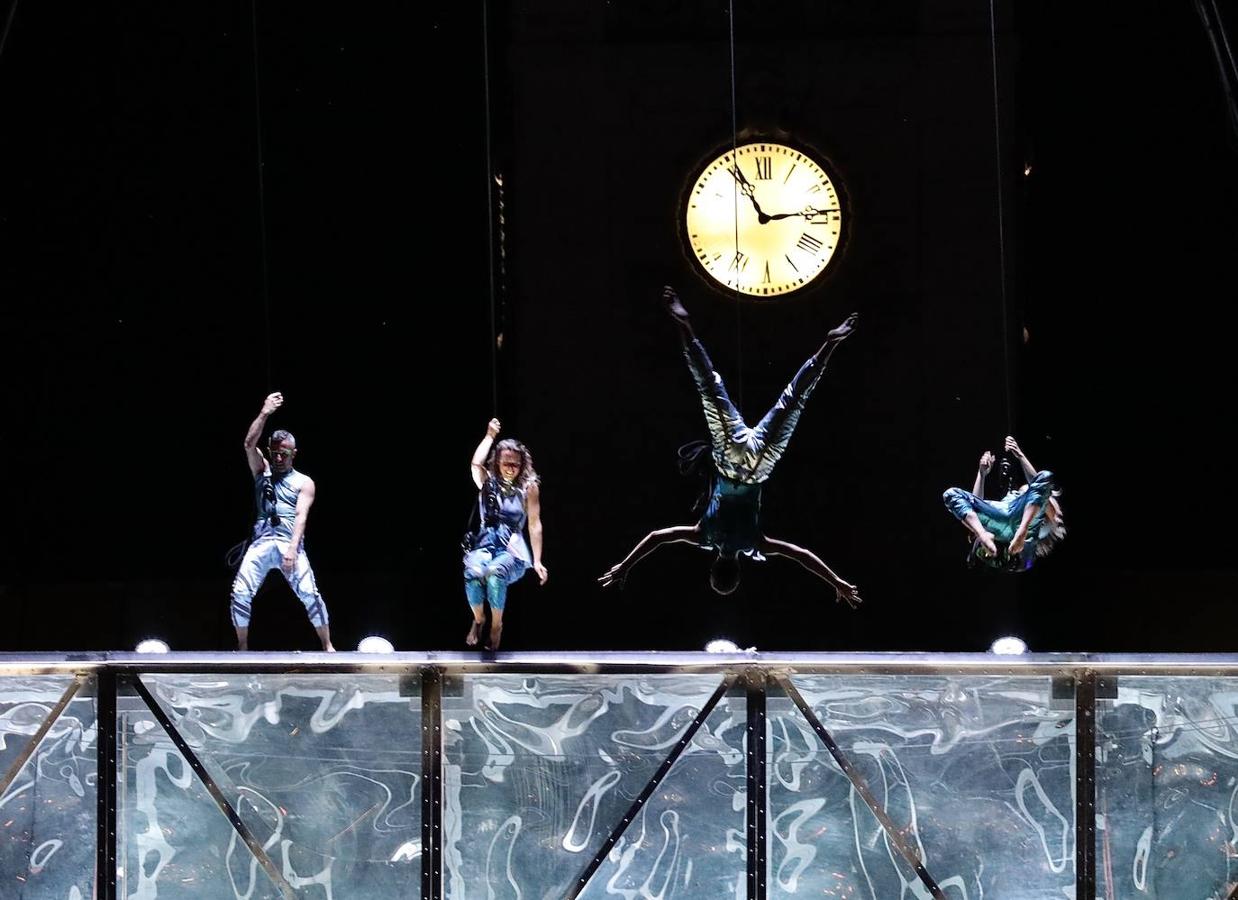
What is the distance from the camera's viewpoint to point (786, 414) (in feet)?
27.4

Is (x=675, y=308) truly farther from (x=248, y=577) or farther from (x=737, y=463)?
(x=248, y=577)

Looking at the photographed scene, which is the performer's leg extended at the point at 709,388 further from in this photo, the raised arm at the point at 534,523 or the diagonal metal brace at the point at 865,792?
the diagonal metal brace at the point at 865,792

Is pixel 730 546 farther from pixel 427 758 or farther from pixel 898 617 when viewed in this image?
pixel 427 758

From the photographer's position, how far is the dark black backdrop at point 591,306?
857 centimetres

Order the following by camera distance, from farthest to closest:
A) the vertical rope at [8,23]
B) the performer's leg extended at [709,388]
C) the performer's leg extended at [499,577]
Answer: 1. the vertical rope at [8,23]
2. the performer's leg extended at [709,388]
3. the performer's leg extended at [499,577]

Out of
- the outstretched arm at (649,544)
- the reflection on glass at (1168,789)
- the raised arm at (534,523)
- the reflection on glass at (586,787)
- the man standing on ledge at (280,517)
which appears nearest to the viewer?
the reflection on glass at (1168,789)

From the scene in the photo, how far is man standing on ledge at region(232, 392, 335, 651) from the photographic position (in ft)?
26.3

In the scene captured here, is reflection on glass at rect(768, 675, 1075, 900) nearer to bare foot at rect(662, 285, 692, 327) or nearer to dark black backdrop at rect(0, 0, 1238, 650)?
bare foot at rect(662, 285, 692, 327)

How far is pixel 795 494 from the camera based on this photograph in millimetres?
8820

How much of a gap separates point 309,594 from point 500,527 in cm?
106

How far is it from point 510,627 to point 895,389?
2.16 meters

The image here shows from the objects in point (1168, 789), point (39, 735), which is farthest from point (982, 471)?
point (39, 735)

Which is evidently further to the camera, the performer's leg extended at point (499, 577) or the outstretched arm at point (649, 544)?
the outstretched arm at point (649, 544)

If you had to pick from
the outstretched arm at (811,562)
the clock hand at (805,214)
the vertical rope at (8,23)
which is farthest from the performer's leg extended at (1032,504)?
the vertical rope at (8,23)
